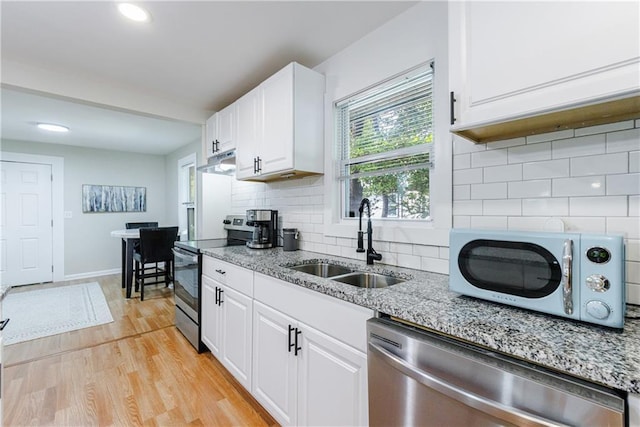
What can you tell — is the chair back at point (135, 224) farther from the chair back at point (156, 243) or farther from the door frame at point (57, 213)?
the chair back at point (156, 243)

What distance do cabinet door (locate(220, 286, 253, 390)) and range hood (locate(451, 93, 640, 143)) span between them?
4.96ft

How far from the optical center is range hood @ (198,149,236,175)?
8.88ft

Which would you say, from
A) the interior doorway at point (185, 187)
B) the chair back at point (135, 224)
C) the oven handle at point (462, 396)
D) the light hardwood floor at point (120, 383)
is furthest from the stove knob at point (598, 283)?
the chair back at point (135, 224)

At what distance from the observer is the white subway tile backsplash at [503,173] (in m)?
1.26

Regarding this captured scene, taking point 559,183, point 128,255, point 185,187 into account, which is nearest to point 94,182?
point 185,187

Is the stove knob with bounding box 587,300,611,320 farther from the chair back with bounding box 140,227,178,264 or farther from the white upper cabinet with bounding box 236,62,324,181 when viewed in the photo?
the chair back with bounding box 140,227,178,264

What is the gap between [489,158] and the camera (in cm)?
134

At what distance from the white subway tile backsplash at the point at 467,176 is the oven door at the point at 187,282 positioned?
200 cm

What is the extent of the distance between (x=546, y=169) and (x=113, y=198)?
20.5ft

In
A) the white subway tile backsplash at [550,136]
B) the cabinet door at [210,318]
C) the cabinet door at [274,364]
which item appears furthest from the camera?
the cabinet door at [210,318]

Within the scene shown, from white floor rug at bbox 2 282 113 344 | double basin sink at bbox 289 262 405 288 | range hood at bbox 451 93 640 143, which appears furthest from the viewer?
white floor rug at bbox 2 282 113 344

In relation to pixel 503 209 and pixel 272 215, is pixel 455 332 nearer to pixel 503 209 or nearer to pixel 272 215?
pixel 503 209

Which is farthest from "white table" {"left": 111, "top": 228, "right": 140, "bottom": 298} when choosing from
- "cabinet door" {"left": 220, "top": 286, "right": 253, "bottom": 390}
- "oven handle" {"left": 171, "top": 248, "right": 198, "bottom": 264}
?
Result: "cabinet door" {"left": 220, "top": 286, "right": 253, "bottom": 390}

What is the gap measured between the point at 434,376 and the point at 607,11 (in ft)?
3.83
